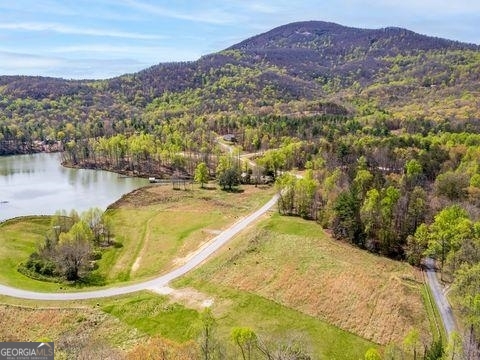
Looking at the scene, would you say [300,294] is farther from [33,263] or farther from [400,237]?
[33,263]

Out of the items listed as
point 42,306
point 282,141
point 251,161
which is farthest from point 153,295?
point 282,141

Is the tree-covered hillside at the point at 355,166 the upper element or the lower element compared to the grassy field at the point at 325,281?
upper

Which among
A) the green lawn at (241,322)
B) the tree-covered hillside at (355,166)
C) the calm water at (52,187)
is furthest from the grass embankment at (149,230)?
the tree-covered hillside at (355,166)

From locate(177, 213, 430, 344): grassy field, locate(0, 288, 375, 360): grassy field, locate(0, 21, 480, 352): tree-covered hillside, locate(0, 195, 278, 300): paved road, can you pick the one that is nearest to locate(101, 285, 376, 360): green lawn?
locate(0, 288, 375, 360): grassy field

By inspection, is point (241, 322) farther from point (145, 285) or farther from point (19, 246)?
point (19, 246)

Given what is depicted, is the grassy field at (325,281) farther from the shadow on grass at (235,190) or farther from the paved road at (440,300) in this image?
the shadow on grass at (235,190)
